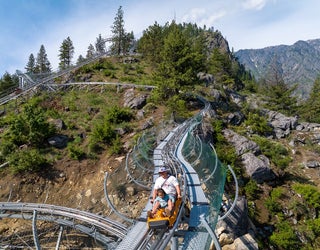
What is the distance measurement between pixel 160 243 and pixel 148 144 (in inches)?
458

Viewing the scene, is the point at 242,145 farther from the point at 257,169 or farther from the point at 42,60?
the point at 42,60

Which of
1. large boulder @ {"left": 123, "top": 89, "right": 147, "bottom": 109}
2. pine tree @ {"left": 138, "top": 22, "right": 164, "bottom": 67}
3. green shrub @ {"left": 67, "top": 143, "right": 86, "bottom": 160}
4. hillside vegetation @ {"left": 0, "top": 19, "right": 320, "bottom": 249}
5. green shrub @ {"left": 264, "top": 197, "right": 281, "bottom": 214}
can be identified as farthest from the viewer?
pine tree @ {"left": 138, "top": 22, "right": 164, "bottom": 67}

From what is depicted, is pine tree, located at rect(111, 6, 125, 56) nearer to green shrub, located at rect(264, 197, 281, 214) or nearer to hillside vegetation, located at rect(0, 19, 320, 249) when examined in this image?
hillside vegetation, located at rect(0, 19, 320, 249)

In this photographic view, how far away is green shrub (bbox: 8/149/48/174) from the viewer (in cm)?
1998

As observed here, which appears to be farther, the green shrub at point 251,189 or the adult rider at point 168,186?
the green shrub at point 251,189

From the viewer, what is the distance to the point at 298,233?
63.5 feet

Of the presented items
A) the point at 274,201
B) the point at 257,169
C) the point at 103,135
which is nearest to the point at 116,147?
the point at 103,135

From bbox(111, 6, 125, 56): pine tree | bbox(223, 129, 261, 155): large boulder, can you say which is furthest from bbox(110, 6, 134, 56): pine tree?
bbox(223, 129, 261, 155): large boulder

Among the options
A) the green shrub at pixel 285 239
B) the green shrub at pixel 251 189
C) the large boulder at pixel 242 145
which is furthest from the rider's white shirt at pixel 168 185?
the large boulder at pixel 242 145

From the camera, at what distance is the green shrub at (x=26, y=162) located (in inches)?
787

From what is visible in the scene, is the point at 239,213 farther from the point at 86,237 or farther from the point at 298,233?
the point at 86,237

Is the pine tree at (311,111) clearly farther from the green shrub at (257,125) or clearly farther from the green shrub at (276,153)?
the green shrub at (276,153)

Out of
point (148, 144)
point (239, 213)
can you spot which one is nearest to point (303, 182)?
point (239, 213)

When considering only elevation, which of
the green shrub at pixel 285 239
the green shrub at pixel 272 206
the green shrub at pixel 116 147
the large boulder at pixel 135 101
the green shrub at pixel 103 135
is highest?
the large boulder at pixel 135 101
